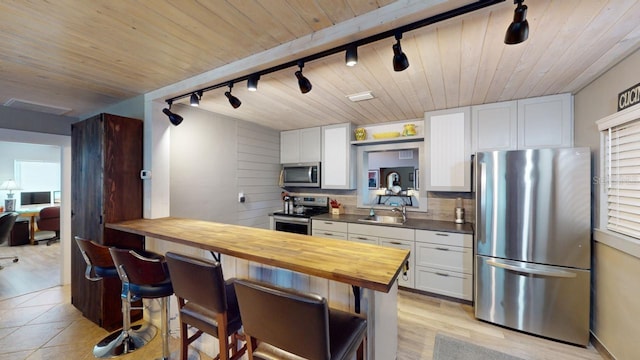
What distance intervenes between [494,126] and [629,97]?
1091mm

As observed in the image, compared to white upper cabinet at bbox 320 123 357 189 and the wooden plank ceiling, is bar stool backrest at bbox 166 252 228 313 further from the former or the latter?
white upper cabinet at bbox 320 123 357 189

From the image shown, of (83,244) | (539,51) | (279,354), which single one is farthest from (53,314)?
(539,51)

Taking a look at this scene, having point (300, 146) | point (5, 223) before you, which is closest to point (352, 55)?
point (300, 146)

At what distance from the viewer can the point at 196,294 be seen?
131cm

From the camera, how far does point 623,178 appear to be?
1843 millimetres

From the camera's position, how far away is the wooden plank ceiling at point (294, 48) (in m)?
1.29

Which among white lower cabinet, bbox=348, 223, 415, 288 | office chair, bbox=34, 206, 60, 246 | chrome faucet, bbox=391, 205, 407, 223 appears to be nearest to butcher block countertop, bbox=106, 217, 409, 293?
white lower cabinet, bbox=348, 223, 415, 288

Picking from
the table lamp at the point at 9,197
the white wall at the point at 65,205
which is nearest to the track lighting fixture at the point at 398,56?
the white wall at the point at 65,205

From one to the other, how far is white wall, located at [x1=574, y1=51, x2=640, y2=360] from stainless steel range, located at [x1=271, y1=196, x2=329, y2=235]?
9.79 ft

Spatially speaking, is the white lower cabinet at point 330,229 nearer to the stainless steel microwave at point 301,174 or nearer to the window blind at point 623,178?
the stainless steel microwave at point 301,174

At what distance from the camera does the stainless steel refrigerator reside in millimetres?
2084

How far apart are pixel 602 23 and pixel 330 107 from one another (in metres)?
2.15

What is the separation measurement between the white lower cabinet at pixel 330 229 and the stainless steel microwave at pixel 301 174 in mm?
680

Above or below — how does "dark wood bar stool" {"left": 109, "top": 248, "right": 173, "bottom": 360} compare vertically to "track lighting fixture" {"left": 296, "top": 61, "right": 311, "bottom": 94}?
below
